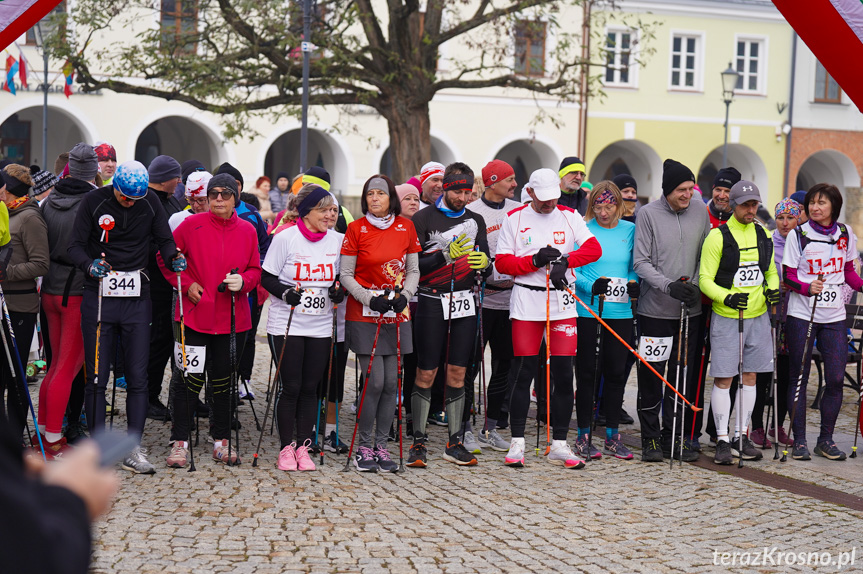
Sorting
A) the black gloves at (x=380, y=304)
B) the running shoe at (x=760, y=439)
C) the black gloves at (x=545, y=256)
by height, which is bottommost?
the running shoe at (x=760, y=439)

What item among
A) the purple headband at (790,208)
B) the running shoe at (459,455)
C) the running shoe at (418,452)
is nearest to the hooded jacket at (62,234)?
the running shoe at (418,452)

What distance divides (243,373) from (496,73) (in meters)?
22.8

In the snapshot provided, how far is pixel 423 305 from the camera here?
749 centimetres

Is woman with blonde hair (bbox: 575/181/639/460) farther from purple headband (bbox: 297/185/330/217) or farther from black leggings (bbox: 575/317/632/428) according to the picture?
purple headband (bbox: 297/185/330/217)

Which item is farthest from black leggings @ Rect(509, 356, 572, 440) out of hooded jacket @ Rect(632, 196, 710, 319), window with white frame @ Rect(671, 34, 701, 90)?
window with white frame @ Rect(671, 34, 701, 90)

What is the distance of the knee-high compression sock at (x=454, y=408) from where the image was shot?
7.56 m

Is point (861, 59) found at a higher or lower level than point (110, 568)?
higher

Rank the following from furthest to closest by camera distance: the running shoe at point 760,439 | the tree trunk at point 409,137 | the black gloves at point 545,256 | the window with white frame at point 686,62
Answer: the window with white frame at point 686,62 → the tree trunk at point 409,137 → the running shoe at point 760,439 → the black gloves at point 545,256

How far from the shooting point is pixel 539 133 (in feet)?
108

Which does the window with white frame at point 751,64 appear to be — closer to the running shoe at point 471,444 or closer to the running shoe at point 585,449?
the running shoe at point 585,449

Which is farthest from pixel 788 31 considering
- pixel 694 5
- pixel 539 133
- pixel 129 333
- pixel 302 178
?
pixel 129 333

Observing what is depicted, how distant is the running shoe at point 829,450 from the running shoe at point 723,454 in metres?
0.85

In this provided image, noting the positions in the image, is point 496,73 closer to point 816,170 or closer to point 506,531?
point 816,170

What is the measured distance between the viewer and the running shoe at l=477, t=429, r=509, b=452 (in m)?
8.08
